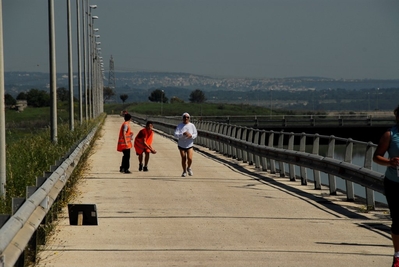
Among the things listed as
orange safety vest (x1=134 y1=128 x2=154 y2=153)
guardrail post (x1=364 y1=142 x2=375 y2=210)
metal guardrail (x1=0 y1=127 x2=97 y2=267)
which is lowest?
orange safety vest (x1=134 y1=128 x2=154 y2=153)

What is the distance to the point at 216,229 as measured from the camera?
13.7 m

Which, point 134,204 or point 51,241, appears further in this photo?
point 134,204

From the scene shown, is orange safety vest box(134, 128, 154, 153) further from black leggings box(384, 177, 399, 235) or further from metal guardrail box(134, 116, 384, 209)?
black leggings box(384, 177, 399, 235)

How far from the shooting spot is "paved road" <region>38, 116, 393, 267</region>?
36.7ft

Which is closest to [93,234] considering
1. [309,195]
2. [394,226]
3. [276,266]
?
[276,266]

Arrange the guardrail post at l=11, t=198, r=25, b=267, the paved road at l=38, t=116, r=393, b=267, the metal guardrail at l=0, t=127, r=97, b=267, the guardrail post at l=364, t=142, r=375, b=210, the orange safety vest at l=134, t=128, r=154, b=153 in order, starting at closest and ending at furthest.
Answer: the metal guardrail at l=0, t=127, r=97, b=267, the guardrail post at l=11, t=198, r=25, b=267, the paved road at l=38, t=116, r=393, b=267, the guardrail post at l=364, t=142, r=375, b=210, the orange safety vest at l=134, t=128, r=154, b=153

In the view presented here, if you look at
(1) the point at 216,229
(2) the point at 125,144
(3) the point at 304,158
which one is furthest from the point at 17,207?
(2) the point at 125,144

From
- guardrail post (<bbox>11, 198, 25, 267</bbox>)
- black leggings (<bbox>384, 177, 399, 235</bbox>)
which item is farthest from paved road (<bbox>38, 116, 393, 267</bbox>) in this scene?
guardrail post (<bbox>11, 198, 25, 267</bbox>)

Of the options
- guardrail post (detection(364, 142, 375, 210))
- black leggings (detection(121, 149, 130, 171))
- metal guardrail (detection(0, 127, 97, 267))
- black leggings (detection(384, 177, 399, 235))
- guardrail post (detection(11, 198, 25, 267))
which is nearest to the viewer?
metal guardrail (detection(0, 127, 97, 267))

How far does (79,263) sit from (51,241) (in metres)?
1.72

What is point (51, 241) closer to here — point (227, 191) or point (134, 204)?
point (134, 204)

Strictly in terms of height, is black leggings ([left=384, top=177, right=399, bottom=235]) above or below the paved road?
above

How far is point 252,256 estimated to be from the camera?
11305 mm

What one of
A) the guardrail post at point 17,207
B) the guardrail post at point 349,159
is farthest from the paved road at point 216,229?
the guardrail post at point 17,207
